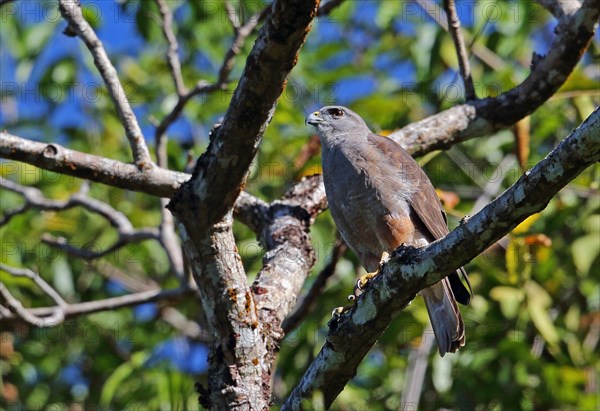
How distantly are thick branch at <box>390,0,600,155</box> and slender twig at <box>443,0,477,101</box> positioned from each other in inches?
4.9

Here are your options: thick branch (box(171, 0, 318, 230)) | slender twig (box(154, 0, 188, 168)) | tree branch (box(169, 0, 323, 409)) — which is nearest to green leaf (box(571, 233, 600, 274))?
tree branch (box(169, 0, 323, 409))

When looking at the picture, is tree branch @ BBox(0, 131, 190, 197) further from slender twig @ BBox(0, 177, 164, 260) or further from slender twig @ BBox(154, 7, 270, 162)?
slender twig @ BBox(0, 177, 164, 260)

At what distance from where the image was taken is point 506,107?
17.2ft

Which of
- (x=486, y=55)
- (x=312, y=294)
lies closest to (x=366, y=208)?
(x=312, y=294)

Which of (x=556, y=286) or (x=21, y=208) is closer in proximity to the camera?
(x=21, y=208)

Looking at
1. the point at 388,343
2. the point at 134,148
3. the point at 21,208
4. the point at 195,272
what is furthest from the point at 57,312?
the point at 388,343

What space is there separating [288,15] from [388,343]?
3.74m

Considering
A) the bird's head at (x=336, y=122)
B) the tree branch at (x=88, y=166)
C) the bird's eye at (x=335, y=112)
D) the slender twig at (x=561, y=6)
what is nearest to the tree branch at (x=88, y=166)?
the tree branch at (x=88, y=166)

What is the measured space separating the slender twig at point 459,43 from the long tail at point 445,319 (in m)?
1.31

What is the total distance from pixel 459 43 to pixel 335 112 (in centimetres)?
107

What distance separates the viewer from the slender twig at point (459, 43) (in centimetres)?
521

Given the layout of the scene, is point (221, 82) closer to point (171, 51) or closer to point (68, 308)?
point (171, 51)

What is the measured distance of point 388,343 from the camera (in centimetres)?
632

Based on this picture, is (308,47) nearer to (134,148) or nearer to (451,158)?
(451,158)
